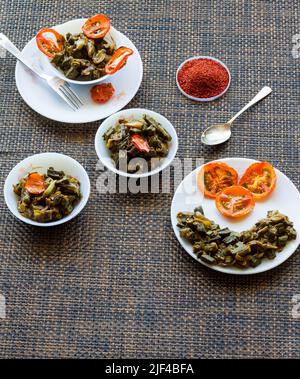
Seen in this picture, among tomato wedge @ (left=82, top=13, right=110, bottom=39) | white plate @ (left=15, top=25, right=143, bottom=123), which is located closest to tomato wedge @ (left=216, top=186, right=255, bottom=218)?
white plate @ (left=15, top=25, right=143, bottom=123)

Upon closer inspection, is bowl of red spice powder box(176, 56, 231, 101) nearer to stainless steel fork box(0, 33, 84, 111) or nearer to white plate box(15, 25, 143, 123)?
white plate box(15, 25, 143, 123)

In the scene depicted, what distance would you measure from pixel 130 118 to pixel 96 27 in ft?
1.27

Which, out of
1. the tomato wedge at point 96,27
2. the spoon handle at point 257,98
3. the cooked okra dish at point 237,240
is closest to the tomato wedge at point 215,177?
the cooked okra dish at point 237,240

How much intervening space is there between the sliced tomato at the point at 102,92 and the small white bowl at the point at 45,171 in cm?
30

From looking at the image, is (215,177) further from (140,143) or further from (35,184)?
(35,184)

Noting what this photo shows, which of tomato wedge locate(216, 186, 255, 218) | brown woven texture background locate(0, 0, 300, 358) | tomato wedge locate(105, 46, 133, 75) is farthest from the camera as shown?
tomato wedge locate(105, 46, 133, 75)

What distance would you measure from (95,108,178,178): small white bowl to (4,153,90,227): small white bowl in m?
0.10

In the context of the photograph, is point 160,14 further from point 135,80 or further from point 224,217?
point 224,217

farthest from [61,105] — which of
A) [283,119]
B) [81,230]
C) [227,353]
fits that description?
[227,353]

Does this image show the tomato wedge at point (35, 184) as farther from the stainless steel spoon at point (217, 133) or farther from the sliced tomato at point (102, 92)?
the stainless steel spoon at point (217, 133)

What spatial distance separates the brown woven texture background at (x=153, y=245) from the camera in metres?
1.79

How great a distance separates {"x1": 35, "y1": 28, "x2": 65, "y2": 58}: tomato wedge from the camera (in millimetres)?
2100

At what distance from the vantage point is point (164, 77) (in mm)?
2205

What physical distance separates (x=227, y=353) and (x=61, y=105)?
3.50 ft
